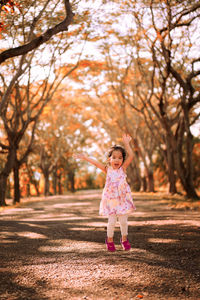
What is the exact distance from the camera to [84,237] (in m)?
6.40

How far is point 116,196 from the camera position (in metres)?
5.19

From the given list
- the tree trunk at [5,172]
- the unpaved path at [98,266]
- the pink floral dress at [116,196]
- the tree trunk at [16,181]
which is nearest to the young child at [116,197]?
the pink floral dress at [116,196]

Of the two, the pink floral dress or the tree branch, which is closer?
the pink floral dress

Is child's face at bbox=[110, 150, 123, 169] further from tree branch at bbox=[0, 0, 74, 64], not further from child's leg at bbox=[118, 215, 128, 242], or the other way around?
tree branch at bbox=[0, 0, 74, 64]

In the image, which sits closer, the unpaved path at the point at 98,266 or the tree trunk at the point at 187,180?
the unpaved path at the point at 98,266

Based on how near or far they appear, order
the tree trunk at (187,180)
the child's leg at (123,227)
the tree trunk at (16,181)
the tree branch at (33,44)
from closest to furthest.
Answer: the child's leg at (123,227), the tree branch at (33,44), the tree trunk at (187,180), the tree trunk at (16,181)

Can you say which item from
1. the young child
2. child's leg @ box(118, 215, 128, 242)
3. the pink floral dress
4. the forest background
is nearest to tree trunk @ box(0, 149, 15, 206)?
the forest background

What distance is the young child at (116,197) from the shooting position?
508 centimetres

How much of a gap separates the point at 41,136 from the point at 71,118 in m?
3.78

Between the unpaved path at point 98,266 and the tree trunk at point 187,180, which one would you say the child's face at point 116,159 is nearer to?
the unpaved path at point 98,266

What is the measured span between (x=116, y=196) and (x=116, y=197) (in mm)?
15

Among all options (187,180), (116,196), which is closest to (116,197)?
(116,196)

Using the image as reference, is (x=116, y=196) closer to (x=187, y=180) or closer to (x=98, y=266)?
(x=98, y=266)

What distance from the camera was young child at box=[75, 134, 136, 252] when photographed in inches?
200
